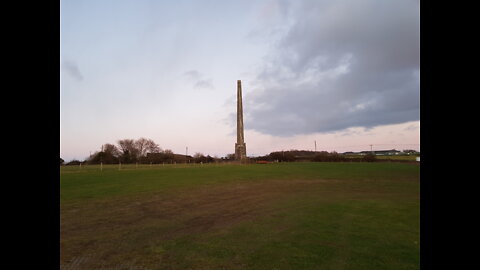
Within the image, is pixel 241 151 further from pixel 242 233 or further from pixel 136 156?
pixel 242 233

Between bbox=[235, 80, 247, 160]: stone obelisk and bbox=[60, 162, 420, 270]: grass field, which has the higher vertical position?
bbox=[235, 80, 247, 160]: stone obelisk

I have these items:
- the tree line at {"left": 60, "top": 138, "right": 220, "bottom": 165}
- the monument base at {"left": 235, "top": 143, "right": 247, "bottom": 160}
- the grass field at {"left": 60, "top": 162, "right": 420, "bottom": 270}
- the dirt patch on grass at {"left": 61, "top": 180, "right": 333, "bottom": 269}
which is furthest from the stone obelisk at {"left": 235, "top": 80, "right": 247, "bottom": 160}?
the grass field at {"left": 60, "top": 162, "right": 420, "bottom": 270}

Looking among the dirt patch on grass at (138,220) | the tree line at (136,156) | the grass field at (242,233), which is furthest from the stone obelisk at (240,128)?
the grass field at (242,233)

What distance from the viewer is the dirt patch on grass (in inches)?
211

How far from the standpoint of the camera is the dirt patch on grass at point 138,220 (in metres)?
5.37

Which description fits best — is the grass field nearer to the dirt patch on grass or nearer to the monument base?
the dirt patch on grass

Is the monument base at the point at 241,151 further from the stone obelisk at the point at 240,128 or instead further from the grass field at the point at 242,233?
the grass field at the point at 242,233

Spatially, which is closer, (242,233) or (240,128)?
(242,233)

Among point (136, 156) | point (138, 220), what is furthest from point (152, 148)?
point (138, 220)

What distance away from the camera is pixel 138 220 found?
8.03 m

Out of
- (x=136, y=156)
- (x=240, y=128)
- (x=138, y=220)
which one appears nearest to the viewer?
(x=138, y=220)
